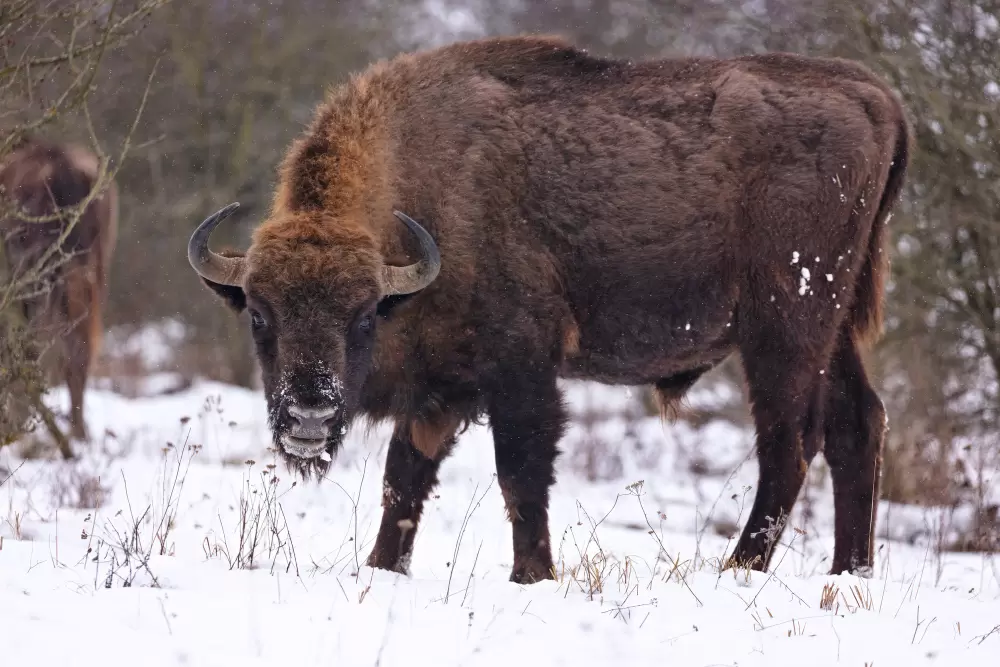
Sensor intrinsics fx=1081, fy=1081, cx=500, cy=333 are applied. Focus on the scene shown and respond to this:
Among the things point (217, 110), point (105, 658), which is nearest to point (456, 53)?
point (105, 658)

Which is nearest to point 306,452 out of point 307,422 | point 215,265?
point 307,422

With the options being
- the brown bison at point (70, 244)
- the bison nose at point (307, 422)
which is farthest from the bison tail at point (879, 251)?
the brown bison at point (70, 244)

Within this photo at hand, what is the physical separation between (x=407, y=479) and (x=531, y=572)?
901mm

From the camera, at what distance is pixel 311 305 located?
454cm

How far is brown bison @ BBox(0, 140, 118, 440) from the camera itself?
8047 mm

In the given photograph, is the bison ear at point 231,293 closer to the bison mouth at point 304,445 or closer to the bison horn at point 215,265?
the bison horn at point 215,265

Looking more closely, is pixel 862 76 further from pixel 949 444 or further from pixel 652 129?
pixel 949 444

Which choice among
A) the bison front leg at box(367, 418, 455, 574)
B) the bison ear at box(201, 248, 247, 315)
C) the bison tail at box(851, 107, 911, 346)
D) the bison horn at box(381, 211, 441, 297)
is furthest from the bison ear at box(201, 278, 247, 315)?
the bison tail at box(851, 107, 911, 346)

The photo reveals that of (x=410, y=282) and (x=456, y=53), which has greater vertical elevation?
(x=456, y=53)

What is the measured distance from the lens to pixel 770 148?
216 inches

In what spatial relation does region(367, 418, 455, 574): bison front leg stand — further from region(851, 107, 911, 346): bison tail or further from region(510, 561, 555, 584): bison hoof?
region(851, 107, 911, 346): bison tail

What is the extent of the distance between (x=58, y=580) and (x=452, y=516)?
3.78m

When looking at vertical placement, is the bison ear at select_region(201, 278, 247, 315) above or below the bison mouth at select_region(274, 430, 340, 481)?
above

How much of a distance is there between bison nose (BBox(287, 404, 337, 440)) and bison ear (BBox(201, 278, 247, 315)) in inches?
32.2
